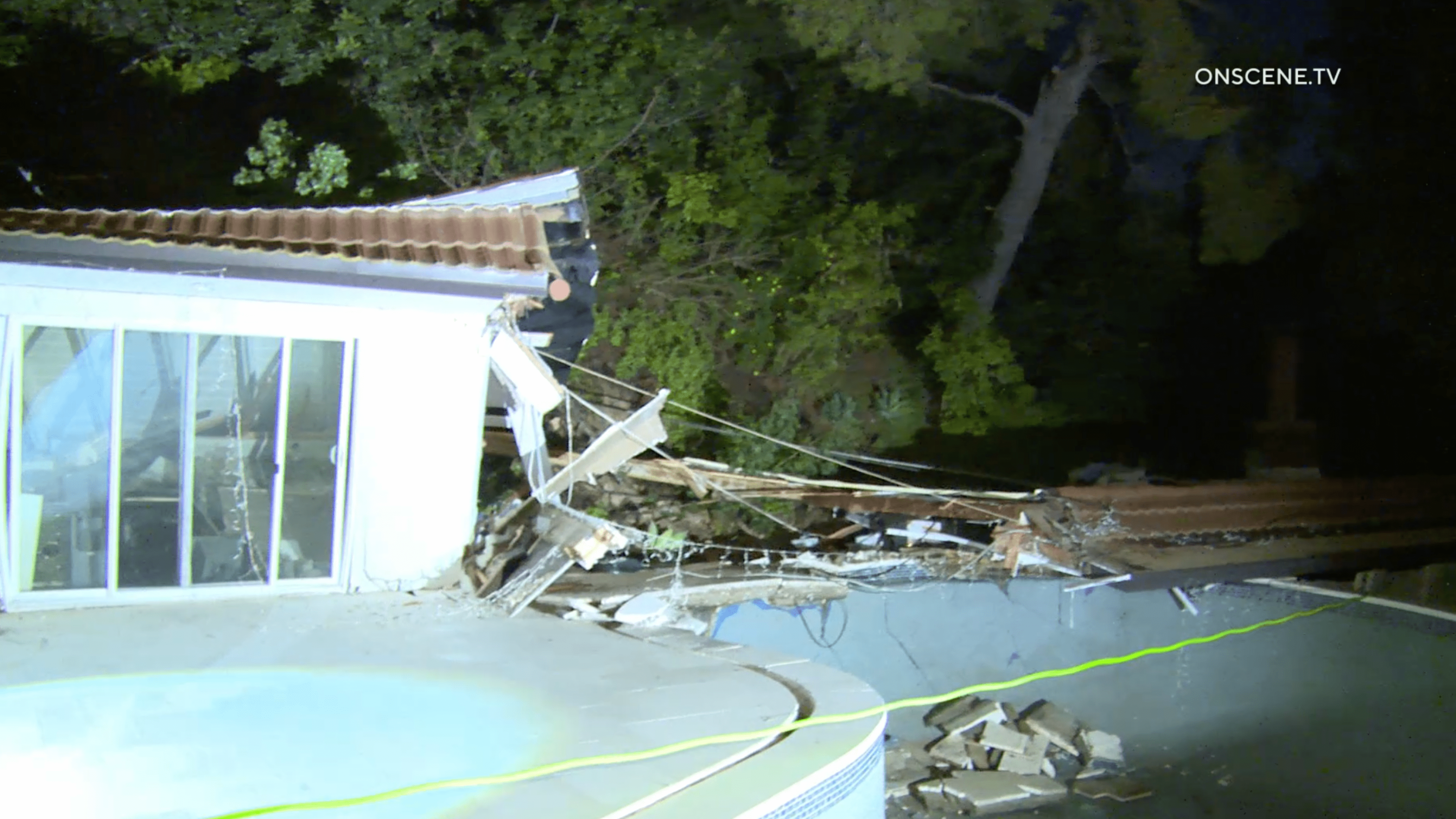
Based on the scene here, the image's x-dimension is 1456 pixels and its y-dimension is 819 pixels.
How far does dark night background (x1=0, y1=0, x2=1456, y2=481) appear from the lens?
44.2 feet

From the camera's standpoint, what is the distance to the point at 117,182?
13484mm

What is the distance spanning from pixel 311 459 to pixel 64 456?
1453mm

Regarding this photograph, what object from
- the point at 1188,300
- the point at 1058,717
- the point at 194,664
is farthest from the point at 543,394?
the point at 1188,300

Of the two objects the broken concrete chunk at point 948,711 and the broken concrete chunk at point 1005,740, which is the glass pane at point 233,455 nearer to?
the broken concrete chunk at point 948,711

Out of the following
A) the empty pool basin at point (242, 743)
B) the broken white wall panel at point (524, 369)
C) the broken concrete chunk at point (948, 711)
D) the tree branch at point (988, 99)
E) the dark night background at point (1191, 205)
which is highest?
the tree branch at point (988, 99)

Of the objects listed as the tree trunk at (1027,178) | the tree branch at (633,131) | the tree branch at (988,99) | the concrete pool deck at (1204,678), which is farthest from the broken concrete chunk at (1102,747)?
the tree branch at (988,99)

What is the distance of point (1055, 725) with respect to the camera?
9461mm

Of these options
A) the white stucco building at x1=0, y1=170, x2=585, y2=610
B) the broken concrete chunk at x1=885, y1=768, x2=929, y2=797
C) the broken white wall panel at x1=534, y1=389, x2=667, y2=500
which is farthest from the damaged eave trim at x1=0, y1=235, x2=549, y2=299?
the broken concrete chunk at x1=885, y1=768, x2=929, y2=797

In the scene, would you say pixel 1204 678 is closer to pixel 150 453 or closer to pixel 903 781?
pixel 903 781

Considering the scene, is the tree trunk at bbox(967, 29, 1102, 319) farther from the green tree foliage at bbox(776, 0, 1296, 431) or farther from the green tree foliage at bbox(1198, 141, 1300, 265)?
the green tree foliage at bbox(1198, 141, 1300, 265)

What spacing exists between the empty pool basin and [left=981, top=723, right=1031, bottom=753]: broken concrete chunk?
17.4ft

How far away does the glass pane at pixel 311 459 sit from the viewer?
7023mm

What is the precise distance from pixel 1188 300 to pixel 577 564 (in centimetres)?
1383

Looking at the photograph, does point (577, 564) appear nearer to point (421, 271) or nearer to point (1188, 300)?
point (421, 271)
